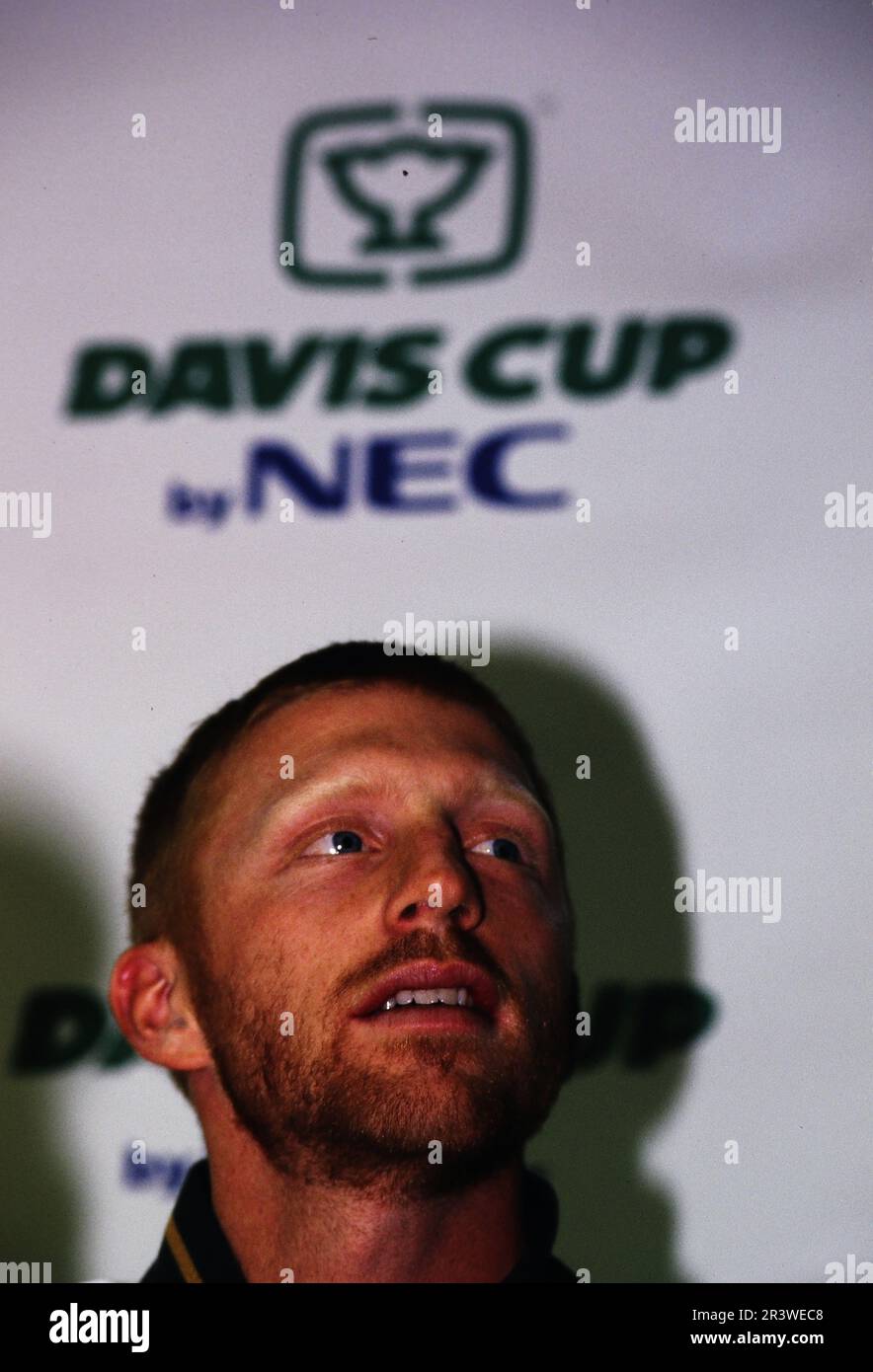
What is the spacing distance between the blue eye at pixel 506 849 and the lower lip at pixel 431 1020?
7.6 inches

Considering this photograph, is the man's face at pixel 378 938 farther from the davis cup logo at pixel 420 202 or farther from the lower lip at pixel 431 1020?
the davis cup logo at pixel 420 202

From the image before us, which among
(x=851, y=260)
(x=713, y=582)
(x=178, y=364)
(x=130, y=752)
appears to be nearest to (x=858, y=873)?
(x=713, y=582)

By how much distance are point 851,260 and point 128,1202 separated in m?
1.48

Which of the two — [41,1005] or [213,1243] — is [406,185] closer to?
[41,1005]

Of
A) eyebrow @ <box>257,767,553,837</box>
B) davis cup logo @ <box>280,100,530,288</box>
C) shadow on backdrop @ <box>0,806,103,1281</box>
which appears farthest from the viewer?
davis cup logo @ <box>280,100,530,288</box>

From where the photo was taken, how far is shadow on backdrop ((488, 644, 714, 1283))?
1.88 metres

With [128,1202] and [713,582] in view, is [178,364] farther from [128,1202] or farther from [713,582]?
[128,1202]

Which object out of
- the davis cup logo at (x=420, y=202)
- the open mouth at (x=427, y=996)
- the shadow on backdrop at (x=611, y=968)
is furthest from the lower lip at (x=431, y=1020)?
the davis cup logo at (x=420, y=202)

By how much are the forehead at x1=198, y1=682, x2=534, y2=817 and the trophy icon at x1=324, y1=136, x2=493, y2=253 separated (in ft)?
2.25

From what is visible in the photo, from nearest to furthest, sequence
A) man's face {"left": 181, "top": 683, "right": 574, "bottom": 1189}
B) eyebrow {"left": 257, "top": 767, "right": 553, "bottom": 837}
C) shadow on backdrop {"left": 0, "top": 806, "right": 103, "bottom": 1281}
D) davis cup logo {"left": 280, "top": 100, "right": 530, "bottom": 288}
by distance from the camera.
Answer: man's face {"left": 181, "top": 683, "right": 574, "bottom": 1189}, eyebrow {"left": 257, "top": 767, "right": 553, "bottom": 837}, shadow on backdrop {"left": 0, "top": 806, "right": 103, "bottom": 1281}, davis cup logo {"left": 280, "top": 100, "right": 530, "bottom": 288}

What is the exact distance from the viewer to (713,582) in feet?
6.44

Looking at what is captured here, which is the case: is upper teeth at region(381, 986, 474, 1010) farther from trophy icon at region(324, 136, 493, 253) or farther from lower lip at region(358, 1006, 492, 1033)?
trophy icon at region(324, 136, 493, 253)

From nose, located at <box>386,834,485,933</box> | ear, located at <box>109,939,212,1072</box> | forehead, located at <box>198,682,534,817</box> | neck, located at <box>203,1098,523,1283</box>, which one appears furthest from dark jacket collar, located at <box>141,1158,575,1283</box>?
forehead, located at <box>198,682,534,817</box>

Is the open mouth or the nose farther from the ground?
the nose
